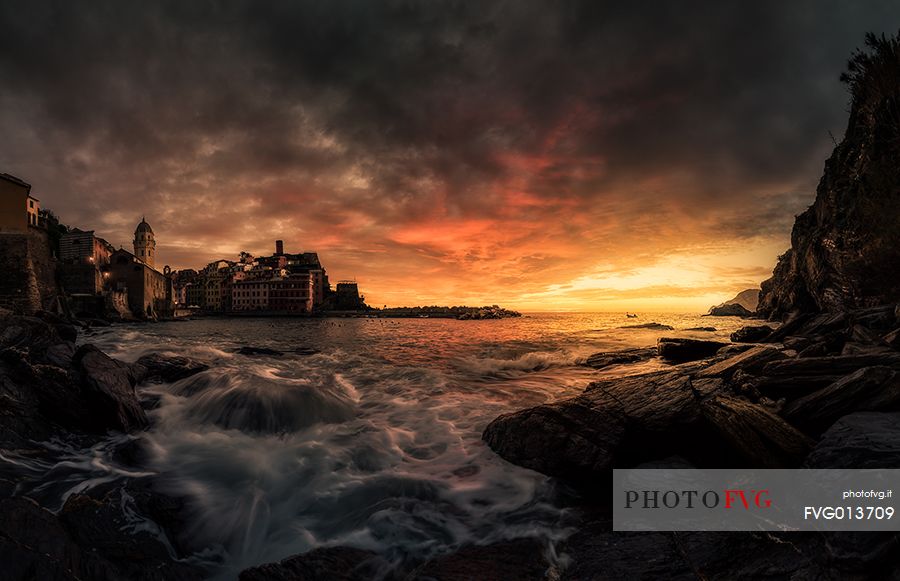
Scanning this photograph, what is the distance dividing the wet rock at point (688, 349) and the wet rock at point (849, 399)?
39.8 ft

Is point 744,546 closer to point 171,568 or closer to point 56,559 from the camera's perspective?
point 171,568

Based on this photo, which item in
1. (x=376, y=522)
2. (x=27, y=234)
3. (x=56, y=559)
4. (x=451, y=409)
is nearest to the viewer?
(x=56, y=559)

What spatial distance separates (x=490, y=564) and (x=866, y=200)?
89.5 feet

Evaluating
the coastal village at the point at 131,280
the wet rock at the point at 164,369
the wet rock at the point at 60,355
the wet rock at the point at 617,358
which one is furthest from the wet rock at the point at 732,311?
Result: the wet rock at the point at 60,355

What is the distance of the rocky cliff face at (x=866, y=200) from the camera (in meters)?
13.8

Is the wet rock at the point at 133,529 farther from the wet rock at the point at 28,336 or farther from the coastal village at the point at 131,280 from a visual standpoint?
the coastal village at the point at 131,280

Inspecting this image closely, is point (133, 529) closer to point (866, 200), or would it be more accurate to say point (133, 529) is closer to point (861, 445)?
point (861, 445)

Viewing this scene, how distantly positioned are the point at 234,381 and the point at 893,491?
1401 centimetres

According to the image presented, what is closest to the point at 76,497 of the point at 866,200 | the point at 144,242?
the point at 866,200

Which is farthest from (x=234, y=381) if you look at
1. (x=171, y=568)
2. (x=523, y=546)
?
(x=523, y=546)

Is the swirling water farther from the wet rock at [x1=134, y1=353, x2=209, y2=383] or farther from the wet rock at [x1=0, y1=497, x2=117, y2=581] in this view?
the wet rock at [x1=0, y1=497, x2=117, y2=581]

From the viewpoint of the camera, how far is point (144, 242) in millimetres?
101125

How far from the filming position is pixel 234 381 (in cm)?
1105

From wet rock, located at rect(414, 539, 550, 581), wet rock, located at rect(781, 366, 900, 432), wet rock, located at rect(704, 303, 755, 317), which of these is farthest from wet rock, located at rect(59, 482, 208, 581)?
wet rock, located at rect(704, 303, 755, 317)
